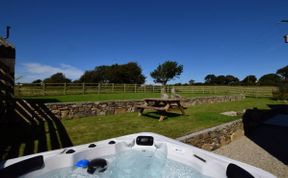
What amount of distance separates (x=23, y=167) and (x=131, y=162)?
1593 millimetres

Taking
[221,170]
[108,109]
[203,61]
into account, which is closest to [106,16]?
[108,109]

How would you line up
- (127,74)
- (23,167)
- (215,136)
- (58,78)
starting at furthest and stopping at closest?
(58,78) → (127,74) → (215,136) → (23,167)

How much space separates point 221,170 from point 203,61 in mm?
33381

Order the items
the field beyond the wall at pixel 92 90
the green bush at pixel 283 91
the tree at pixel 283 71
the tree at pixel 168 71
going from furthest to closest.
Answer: the tree at pixel 283 71, the tree at pixel 168 71, the green bush at pixel 283 91, the field beyond the wall at pixel 92 90

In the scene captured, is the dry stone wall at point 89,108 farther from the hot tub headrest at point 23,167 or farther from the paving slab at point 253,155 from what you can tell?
the paving slab at point 253,155

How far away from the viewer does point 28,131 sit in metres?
4.42

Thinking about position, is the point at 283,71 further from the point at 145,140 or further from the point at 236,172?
the point at 236,172

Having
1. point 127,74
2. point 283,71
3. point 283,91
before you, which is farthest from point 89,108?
point 283,71

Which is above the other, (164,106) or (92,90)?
(92,90)

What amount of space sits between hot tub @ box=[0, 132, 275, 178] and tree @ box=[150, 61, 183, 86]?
39.4m

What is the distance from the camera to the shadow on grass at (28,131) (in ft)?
10.5

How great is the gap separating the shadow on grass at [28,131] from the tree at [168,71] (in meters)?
37.6

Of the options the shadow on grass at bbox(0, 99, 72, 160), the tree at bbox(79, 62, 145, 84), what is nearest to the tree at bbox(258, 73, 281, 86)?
the shadow on grass at bbox(0, 99, 72, 160)

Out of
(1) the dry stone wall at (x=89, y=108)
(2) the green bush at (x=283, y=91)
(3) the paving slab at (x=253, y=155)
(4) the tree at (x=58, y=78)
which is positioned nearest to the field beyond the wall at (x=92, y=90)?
(1) the dry stone wall at (x=89, y=108)
